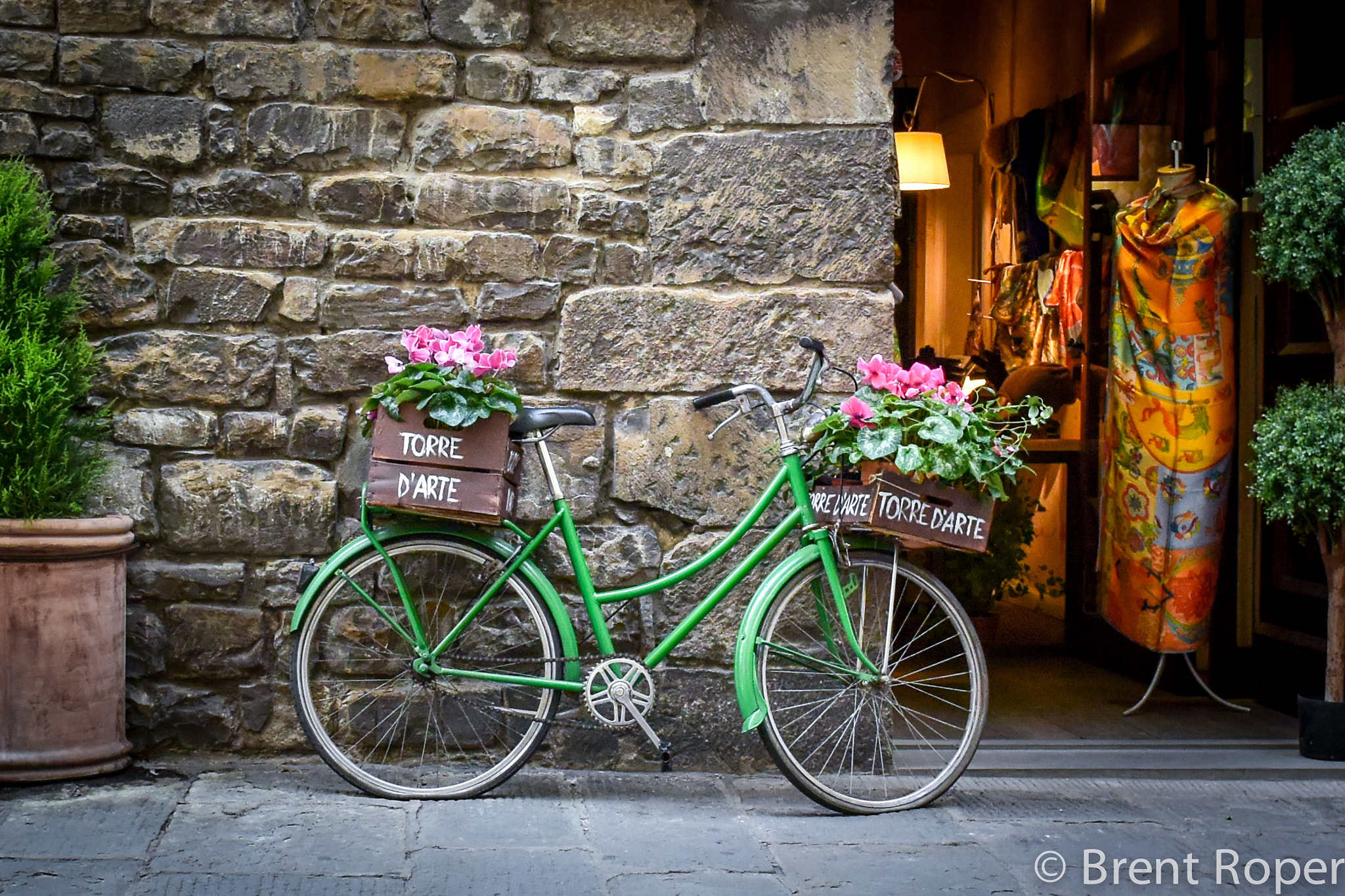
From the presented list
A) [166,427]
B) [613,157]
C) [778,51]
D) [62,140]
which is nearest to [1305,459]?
[778,51]

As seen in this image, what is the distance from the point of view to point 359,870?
329cm

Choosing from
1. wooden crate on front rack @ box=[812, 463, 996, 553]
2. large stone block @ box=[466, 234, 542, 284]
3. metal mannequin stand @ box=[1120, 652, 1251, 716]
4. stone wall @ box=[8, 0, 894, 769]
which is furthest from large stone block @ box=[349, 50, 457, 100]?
metal mannequin stand @ box=[1120, 652, 1251, 716]

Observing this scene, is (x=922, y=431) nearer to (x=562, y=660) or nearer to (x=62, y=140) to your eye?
(x=562, y=660)

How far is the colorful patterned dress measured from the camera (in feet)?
16.5

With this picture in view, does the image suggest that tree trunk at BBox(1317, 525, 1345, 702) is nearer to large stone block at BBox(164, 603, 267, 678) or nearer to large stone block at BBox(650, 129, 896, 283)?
large stone block at BBox(650, 129, 896, 283)

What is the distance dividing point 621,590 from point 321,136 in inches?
65.3

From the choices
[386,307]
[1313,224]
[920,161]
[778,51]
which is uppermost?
[920,161]

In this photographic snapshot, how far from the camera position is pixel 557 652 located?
12.8 feet

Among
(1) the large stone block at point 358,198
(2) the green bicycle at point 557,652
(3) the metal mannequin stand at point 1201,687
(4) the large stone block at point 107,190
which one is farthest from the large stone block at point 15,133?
(3) the metal mannequin stand at point 1201,687

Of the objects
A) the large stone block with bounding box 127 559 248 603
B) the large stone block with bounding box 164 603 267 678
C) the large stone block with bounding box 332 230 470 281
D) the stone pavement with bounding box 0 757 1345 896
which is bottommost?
the stone pavement with bounding box 0 757 1345 896

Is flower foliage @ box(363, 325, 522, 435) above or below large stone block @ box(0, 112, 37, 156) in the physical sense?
below

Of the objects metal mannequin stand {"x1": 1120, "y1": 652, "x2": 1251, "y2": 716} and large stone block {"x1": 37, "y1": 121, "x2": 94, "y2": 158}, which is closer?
large stone block {"x1": 37, "y1": 121, "x2": 94, "y2": 158}

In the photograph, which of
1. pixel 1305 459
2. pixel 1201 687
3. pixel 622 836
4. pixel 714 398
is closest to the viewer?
pixel 622 836

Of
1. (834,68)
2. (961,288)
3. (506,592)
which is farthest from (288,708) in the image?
(961,288)
